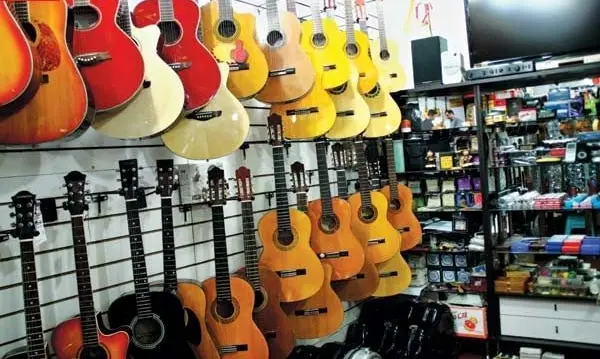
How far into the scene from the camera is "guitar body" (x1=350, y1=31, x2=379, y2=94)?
10.3 feet

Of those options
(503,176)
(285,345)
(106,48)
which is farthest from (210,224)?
(503,176)

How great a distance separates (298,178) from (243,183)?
46 centimetres

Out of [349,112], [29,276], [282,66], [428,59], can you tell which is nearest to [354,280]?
[349,112]

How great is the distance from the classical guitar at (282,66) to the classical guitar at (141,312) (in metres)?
0.84

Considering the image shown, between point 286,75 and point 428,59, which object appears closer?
point 286,75

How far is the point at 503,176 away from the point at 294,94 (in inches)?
70.0

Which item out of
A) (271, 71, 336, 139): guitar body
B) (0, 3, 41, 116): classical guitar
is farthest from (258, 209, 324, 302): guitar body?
(0, 3, 41, 116): classical guitar

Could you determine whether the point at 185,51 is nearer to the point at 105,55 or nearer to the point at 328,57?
the point at 105,55

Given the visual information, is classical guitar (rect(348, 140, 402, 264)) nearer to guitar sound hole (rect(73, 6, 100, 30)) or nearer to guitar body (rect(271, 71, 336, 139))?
guitar body (rect(271, 71, 336, 139))

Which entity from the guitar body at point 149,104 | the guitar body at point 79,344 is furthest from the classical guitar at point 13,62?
the guitar body at point 79,344

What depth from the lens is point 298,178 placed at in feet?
9.24

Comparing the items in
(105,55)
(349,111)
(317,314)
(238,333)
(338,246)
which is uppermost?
(105,55)

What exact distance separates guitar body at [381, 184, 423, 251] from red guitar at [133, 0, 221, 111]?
176 centimetres

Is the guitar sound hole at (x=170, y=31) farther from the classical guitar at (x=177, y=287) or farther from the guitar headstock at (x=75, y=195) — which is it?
the guitar headstock at (x=75, y=195)
